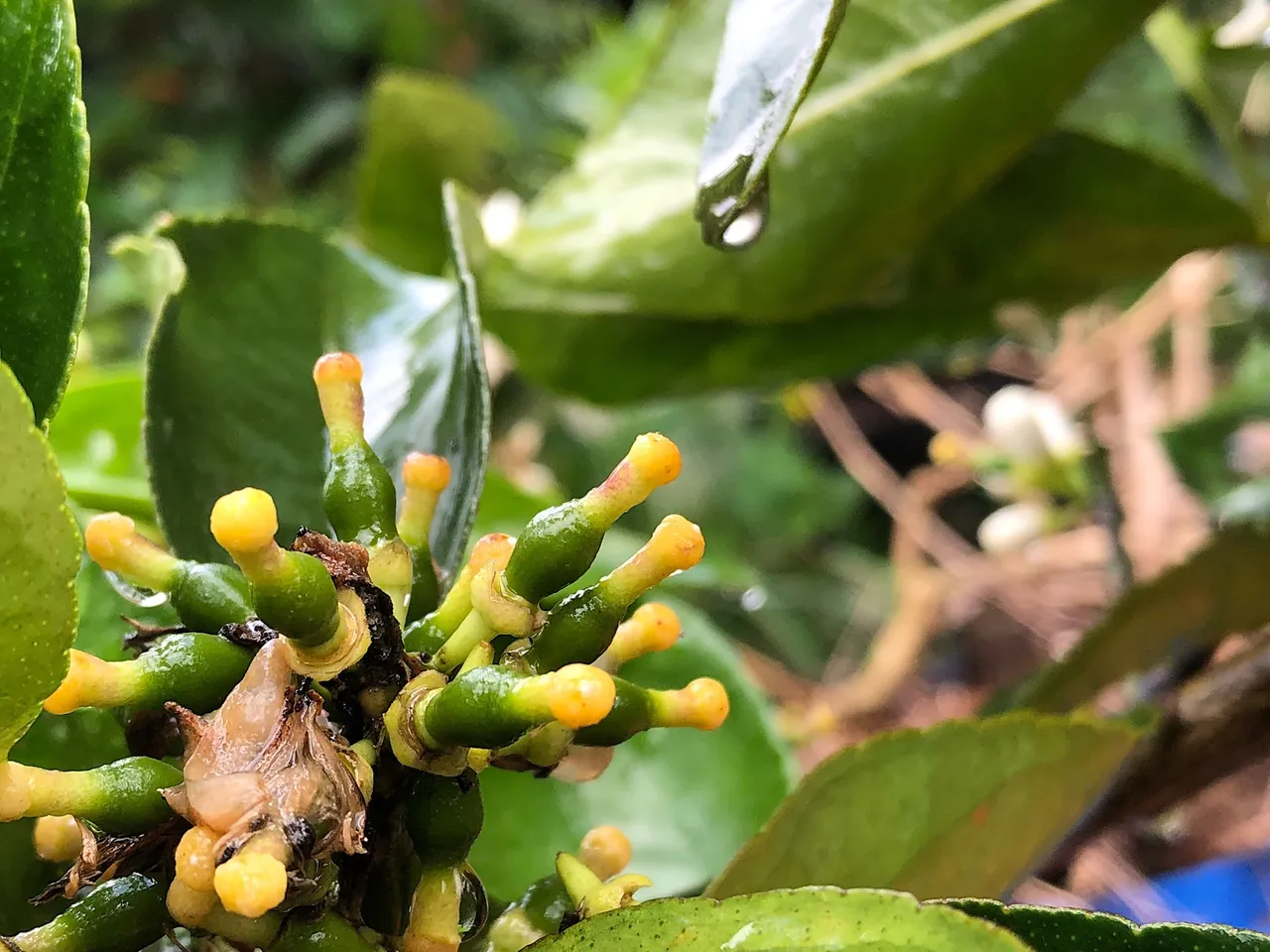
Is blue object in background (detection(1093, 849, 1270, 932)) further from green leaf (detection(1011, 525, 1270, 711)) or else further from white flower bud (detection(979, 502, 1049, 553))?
green leaf (detection(1011, 525, 1270, 711))

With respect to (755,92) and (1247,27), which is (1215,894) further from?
(755,92)

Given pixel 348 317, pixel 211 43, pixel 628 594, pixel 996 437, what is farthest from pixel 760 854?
pixel 211 43

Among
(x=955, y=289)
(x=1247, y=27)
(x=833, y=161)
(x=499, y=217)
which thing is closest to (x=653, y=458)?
(x=833, y=161)

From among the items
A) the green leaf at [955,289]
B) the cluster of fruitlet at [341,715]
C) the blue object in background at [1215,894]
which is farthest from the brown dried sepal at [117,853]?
the blue object in background at [1215,894]

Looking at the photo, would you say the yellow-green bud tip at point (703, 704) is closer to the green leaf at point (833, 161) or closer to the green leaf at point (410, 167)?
the green leaf at point (833, 161)

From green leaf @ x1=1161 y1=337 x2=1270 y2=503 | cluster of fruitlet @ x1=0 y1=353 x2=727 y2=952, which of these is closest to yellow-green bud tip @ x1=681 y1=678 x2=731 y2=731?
cluster of fruitlet @ x1=0 y1=353 x2=727 y2=952

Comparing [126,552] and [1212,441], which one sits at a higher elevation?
[1212,441]
